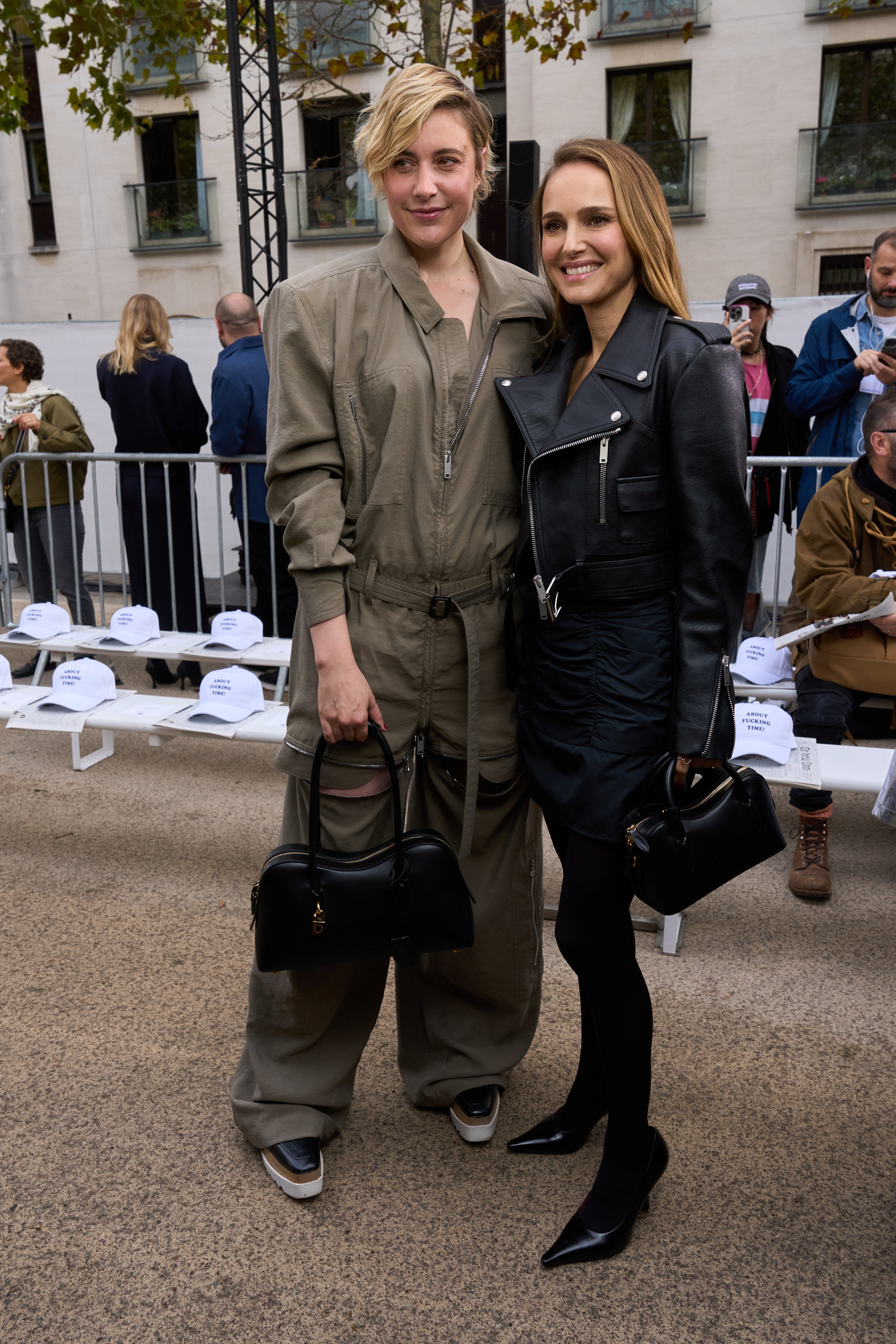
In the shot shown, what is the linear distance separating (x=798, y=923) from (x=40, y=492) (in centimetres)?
485

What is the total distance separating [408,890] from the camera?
2098 mm

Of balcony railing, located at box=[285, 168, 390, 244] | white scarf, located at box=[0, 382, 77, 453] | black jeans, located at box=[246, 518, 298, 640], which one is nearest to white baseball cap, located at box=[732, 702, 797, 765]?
black jeans, located at box=[246, 518, 298, 640]

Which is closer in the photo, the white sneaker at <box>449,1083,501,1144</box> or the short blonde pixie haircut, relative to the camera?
the short blonde pixie haircut

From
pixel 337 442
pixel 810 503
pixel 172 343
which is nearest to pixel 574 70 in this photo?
pixel 172 343

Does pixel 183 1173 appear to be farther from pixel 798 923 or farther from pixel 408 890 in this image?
pixel 798 923

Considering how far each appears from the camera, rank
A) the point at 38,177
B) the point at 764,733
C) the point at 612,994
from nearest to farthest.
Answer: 1. the point at 612,994
2. the point at 764,733
3. the point at 38,177

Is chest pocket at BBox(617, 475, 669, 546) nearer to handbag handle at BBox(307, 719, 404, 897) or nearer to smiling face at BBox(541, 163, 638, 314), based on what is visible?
smiling face at BBox(541, 163, 638, 314)

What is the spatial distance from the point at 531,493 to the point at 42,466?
508cm

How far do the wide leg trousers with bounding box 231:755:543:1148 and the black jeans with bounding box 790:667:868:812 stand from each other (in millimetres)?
1663

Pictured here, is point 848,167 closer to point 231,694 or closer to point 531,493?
point 231,694

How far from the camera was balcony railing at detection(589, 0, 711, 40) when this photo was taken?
17.8 metres

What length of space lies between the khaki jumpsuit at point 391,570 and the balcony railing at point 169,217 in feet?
68.3

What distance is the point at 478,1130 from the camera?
244cm

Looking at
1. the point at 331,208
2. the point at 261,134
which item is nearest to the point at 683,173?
the point at 331,208
